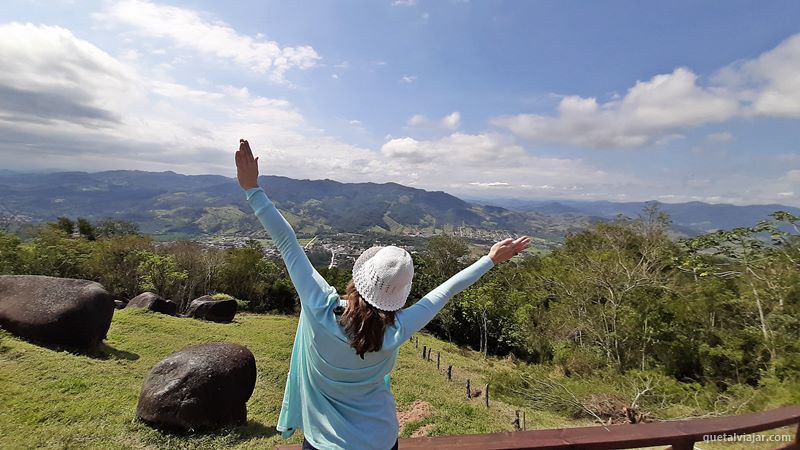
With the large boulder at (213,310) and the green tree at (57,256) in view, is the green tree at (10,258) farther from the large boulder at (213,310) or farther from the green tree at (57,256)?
the large boulder at (213,310)

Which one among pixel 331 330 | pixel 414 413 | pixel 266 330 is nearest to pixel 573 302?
pixel 414 413

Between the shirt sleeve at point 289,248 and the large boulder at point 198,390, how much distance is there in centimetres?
740

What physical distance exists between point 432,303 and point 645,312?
14.4 meters

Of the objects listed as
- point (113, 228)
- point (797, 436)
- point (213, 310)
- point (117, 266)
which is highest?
point (797, 436)

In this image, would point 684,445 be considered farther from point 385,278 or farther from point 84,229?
A: point 84,229

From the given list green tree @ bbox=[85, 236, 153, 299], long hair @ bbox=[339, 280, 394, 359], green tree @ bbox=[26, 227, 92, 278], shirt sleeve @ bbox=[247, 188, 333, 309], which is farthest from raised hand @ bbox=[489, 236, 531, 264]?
green tree @ bbox=[85, 236, 153, 299]

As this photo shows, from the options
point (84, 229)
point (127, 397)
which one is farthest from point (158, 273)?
point (127, 397)

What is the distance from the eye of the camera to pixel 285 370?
12.5 meters

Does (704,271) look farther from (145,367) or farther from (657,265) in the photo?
(145,367)

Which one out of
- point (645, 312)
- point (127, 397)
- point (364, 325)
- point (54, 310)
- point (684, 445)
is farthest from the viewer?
point (645, 312)

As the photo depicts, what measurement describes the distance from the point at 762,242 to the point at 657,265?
3293 mm

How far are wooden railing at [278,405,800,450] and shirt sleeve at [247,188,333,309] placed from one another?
86 centimetres

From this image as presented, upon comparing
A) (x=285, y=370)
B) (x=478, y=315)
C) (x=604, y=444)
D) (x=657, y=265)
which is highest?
(x=604, y=444)

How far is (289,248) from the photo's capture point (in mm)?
1442
